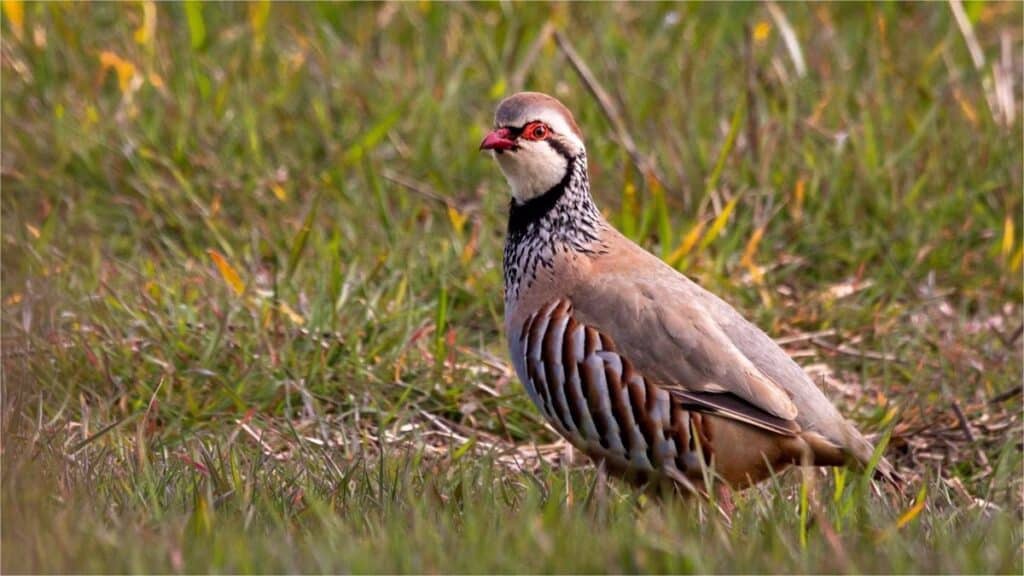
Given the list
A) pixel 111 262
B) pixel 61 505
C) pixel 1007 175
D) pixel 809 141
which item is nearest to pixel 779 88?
pixel 809 141

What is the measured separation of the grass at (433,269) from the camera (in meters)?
3.50

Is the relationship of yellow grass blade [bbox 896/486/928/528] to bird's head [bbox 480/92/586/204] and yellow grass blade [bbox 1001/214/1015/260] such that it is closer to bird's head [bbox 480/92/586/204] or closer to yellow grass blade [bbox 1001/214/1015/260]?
bird's head [bbox 480/92/586/204]

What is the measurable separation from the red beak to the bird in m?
0.38

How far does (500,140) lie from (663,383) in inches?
34.5

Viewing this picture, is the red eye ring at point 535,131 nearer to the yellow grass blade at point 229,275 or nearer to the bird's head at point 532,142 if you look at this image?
the bird's head at point 532,142

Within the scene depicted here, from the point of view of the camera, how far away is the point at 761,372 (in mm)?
4371

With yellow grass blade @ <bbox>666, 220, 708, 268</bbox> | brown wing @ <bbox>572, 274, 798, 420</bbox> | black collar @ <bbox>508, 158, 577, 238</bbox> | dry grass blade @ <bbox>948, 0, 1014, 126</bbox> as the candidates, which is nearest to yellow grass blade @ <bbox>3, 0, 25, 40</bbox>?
yellow grass blade @ <bbox>666, 220, 708, 268</bbox>

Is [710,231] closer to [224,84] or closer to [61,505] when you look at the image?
[224,84]

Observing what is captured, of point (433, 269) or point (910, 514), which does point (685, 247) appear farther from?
point (910, 514)

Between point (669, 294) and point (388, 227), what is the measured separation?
83.1 inches

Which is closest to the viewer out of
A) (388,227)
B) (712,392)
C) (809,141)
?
(712,392)

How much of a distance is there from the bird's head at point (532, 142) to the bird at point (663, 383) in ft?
1.04

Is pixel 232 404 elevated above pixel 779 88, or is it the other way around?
pixel 779 88

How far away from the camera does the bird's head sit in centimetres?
473
